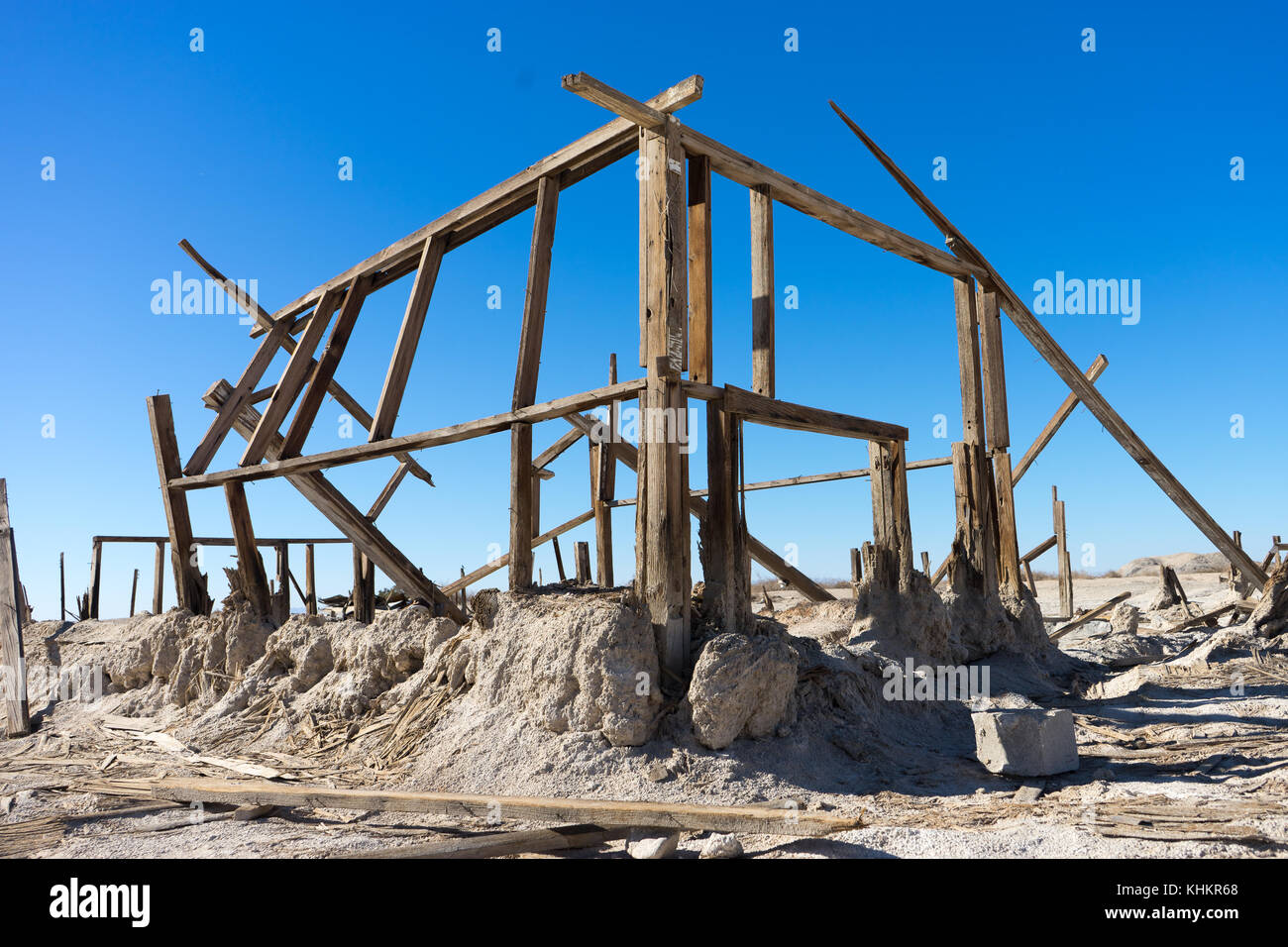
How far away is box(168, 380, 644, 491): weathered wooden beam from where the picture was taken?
6.56 metres

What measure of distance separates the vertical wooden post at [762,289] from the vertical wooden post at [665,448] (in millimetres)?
1185

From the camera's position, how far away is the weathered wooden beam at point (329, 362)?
10.0m

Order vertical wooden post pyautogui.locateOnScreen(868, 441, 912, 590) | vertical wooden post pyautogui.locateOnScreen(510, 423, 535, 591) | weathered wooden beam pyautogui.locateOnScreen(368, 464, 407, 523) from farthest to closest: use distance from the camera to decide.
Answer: weathered wooden beam pyautogui.locateOnScreen(368, 464, 407, 523), vertical wooden post pyautogui.locateOnScreen(868, 441, 912, 590), vertical wooden post pyautogui.locateOnScreen(510, 423, 535, 591)

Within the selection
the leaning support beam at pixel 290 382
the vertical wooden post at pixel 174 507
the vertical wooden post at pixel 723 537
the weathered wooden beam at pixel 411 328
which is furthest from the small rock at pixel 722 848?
the vertical wooden post at pixel 174 507

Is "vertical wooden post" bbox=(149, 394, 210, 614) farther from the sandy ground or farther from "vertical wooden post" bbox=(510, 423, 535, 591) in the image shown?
"vertical wooden post" bbox=(510, 423, 535, 591)

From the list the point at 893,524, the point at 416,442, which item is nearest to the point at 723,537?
the point at 893,524

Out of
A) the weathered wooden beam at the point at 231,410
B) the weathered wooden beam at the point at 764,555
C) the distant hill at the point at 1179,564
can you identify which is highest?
the weathered wooden beam at the point at 231,410

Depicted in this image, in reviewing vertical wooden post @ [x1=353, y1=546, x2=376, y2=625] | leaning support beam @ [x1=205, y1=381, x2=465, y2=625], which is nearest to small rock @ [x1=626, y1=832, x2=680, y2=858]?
leaning support beam @ [x1=205, y1=381, x2=465, y2=625]

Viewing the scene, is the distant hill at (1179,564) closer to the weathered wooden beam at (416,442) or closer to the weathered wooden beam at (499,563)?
the weathered wooden beam at (499,563)

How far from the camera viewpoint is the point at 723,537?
6.56 metres

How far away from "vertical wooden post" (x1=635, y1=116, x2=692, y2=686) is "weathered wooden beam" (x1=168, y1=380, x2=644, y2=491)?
0.28m

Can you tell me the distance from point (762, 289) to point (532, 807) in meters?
4.69
